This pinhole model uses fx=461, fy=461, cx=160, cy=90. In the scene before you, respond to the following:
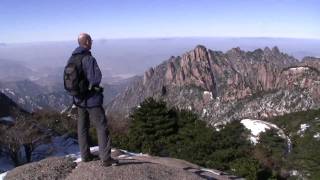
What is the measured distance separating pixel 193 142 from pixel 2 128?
1791cm

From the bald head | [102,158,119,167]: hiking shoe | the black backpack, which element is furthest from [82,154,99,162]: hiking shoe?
the bald head

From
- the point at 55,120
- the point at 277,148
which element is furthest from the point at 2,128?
the point at 277,148

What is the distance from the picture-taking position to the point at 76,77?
9422 millimetres

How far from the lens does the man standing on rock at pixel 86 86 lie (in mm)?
9328

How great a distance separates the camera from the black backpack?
30.9 ft

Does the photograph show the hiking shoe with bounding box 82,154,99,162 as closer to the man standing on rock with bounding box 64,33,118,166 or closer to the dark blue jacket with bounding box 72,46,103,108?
the man standing on rock with bounding box 64,33,118,166

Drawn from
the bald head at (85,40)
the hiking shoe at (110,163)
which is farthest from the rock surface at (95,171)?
the bald head at (85,40)

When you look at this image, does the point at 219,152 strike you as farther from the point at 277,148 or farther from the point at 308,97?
the point at 308,97

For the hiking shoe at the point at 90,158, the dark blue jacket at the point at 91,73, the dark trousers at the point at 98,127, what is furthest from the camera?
the hiking shoe at the point at 90,158

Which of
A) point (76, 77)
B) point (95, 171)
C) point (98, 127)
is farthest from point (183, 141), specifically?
point (76, 77)

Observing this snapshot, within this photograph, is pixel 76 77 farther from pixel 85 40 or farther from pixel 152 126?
pixel 152 126

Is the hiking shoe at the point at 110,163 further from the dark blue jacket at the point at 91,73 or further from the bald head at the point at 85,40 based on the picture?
the bald head at the point at 85,40

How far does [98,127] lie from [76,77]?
47.9 inches

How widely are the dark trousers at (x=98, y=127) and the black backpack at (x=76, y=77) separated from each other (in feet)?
1.80
